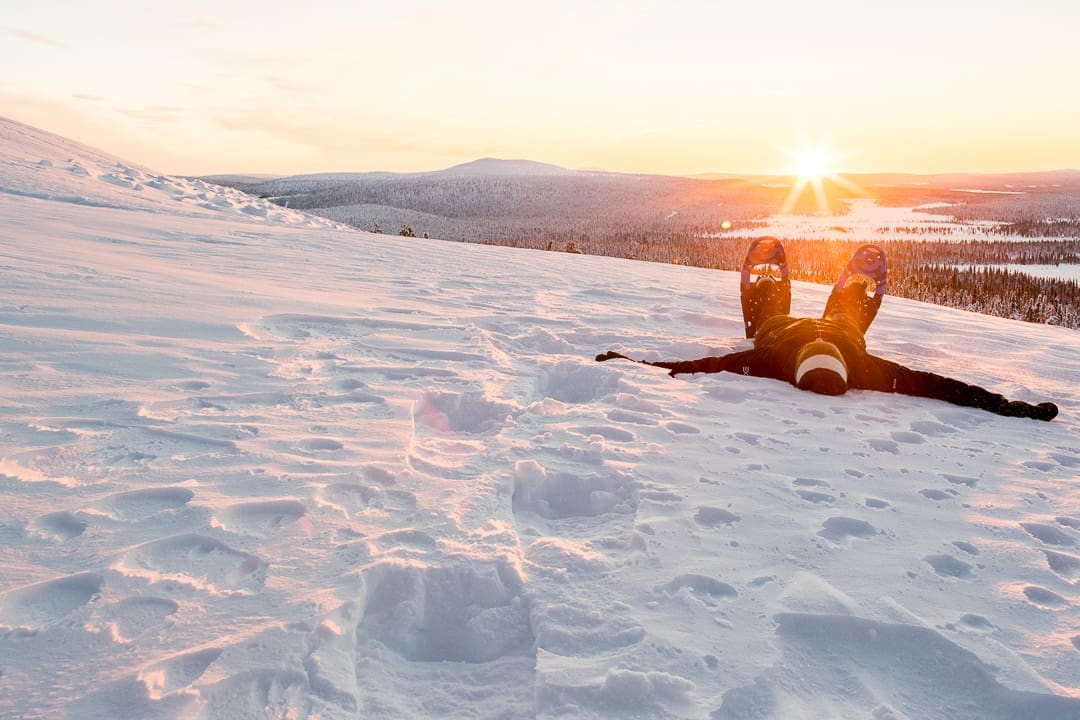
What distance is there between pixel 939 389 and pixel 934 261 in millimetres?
20296

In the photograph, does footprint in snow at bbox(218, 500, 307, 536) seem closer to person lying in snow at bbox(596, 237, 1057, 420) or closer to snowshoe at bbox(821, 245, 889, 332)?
person lying in snow at bbox(596, 237, 1057, 420)

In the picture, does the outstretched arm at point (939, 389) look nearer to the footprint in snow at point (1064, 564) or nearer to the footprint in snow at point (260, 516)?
the footprint in snow at point (1064, 564)

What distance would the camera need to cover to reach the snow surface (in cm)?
157

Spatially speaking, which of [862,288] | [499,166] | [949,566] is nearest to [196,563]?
[949,566]

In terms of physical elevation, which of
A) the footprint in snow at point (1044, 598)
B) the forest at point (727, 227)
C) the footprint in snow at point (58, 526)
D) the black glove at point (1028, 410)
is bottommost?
the footprint in snow at point (1044, 598)

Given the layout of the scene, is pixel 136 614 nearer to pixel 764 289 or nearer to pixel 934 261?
pixel 764 289

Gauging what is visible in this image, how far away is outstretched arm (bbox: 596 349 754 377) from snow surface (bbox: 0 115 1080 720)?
0.44 feet

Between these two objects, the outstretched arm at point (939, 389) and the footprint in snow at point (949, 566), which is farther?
the outstretched arm at point (939, 389)

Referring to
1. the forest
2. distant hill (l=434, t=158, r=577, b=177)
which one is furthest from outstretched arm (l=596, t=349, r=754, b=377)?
distant hill (l=434, t=158, r=577, b=177)

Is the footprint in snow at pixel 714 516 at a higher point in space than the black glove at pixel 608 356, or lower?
lower

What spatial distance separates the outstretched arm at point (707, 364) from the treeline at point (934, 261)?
9.01 m

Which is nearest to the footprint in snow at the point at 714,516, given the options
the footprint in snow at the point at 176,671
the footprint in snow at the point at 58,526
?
the footprint in snow at the point at 176,671

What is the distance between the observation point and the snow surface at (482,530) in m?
1.57

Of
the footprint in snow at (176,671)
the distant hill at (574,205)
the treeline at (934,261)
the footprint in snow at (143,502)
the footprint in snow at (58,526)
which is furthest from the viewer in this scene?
the distant hill at (574,205)
